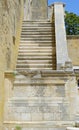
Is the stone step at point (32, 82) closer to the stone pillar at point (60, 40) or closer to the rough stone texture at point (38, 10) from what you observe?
the stone pillar at point (60, 40)

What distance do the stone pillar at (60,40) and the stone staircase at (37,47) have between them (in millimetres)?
331

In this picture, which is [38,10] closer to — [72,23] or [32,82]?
[72,23]

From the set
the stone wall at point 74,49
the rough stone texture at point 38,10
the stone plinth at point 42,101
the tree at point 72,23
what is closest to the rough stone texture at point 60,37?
the stone plinth at point 42,101

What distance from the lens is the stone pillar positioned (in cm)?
783

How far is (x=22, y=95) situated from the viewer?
661 centimetres

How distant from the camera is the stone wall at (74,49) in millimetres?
16719

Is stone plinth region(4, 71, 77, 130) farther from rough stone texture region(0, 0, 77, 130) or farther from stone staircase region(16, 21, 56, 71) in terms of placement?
stone staircase region(16, 21, 56, 71)

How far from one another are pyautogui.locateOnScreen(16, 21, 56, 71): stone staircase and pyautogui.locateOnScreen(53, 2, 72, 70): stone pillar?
331 millimetres

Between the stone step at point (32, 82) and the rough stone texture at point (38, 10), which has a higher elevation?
the rough stone texture at point (38, 10)

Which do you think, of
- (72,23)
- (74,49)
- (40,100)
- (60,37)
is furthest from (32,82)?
(72,23)

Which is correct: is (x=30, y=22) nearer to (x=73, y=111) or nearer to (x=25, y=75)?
(x=25, y=75)

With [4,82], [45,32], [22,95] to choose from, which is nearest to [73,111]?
[22,95]

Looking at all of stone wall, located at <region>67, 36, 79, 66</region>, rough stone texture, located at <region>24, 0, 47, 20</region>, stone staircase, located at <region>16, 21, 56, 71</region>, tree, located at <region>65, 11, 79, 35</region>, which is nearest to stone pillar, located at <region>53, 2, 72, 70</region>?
stone staircase, located at <region>16, 21, 56, 71</region>

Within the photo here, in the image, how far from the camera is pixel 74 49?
1697 cm
